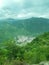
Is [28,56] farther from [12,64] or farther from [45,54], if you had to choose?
[12,64]

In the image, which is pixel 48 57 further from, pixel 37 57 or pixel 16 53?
pixel 16 53

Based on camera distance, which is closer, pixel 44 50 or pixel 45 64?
pixel 45 64

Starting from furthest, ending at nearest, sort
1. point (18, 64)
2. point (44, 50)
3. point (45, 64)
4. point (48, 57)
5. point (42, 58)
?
point (44, 50), point (48, 57), point (42, 58), point (45, 64), point (18, 64)

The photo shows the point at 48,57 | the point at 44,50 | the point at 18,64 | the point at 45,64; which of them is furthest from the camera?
the point at 44,50

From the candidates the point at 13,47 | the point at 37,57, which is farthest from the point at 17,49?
the point at 37,57

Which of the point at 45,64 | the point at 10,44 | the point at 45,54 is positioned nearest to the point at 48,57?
the point at 45,54

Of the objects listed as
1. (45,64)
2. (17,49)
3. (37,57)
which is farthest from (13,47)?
(45,64)

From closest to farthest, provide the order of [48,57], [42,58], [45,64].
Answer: [45,64] → [42,58] → [48,57]

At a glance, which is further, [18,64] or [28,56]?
[28,56]

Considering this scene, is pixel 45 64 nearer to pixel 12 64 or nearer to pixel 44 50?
pixel 12 64
